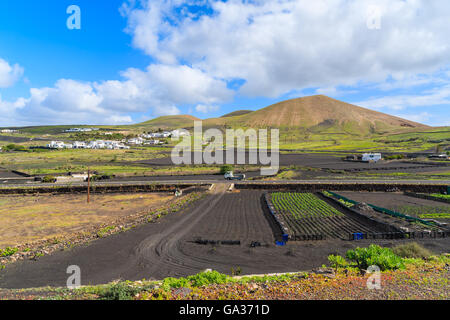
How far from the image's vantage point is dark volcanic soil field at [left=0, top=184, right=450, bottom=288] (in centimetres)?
1727

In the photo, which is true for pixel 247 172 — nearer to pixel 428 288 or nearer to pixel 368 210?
pixel 368 210

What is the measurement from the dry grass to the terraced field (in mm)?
20842

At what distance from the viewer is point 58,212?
34.8 metres

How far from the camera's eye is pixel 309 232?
80.8 ft

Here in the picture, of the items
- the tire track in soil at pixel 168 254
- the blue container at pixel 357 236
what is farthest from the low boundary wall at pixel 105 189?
the blue container at pixel 357 236

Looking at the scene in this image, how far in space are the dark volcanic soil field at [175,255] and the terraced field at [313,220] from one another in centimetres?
190

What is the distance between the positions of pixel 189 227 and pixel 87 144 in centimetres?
14681

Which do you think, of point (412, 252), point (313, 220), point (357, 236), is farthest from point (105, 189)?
point (412, 252)

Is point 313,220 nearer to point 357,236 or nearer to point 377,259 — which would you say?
point 357,236

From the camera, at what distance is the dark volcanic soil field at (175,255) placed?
1727 centimetres

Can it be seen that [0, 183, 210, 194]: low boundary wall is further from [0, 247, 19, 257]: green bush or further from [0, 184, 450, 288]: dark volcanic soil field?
[0, 247, 19, 257]: green bush
